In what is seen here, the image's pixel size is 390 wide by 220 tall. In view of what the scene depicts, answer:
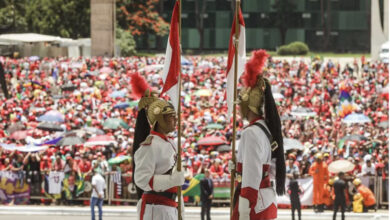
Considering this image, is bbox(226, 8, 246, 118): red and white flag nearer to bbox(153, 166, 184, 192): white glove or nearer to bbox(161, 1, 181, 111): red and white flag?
bbox(161, 1, 181, 111): red and white flag

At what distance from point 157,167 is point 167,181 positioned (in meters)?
0.19

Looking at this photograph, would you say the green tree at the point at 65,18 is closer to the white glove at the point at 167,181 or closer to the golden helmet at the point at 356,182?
the golden helmet at the point at 356,182

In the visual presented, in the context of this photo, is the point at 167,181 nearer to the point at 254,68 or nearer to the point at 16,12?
the point at 254,68

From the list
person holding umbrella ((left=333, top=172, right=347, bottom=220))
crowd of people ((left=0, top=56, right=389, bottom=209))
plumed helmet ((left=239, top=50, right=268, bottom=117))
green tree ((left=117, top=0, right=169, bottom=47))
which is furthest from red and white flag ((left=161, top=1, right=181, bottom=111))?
green tree ((left=117, top=0, right=169, bottom=47))

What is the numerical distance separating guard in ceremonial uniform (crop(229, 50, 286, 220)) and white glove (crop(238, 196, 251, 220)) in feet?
0.26

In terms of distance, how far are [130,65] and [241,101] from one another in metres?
34.6

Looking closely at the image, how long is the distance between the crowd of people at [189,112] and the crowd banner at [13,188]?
0.56 ft

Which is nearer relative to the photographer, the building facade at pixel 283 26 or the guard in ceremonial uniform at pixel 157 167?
the guard in ceremonial uniform at pixel 157 167

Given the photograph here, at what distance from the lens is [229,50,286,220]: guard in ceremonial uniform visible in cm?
843

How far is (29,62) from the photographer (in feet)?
143

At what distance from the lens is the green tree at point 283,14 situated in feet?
290

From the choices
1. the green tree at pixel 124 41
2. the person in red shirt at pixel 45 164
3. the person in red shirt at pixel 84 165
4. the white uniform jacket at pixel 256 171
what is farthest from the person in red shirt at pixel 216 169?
the green tree at pixel 124 41

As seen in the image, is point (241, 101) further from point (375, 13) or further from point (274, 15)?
point (274, 15)

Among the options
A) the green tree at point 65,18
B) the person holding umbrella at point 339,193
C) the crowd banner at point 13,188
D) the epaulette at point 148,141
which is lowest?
the crowd banner at point 13,188
